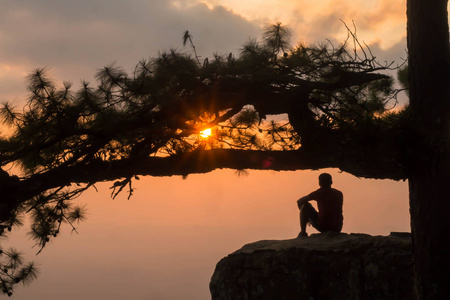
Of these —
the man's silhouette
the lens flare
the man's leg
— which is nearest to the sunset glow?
the lens flare

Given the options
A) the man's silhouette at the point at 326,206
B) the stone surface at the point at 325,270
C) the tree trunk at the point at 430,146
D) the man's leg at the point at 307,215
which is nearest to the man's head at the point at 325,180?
the man's silhouette at the point at 326,206

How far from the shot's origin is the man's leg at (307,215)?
417 inches

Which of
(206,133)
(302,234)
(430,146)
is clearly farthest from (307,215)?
(430,146)

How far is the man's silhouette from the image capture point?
9.99 metres

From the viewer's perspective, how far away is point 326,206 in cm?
1002

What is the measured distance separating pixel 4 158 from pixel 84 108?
5.29 feet

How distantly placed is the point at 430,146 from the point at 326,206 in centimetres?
260

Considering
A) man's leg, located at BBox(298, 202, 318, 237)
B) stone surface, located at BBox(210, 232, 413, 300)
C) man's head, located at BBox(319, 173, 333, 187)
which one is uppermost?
man's head, located at BBox(319, 173, 333, 187)

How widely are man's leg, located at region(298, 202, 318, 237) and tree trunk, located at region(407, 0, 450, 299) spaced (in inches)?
109

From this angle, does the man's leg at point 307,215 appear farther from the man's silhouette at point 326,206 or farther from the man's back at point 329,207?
the man's back at point 329,207

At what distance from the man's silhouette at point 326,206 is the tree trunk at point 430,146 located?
208 cm

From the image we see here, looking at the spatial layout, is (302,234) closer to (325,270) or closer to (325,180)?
(325,180)

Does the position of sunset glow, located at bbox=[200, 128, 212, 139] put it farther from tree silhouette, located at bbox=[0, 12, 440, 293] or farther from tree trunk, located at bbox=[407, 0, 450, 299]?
tree trunk, located at bbox=[407, 0, 450, 299]

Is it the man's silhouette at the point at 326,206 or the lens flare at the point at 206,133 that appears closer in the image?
the lens flare at the point at 206,133
